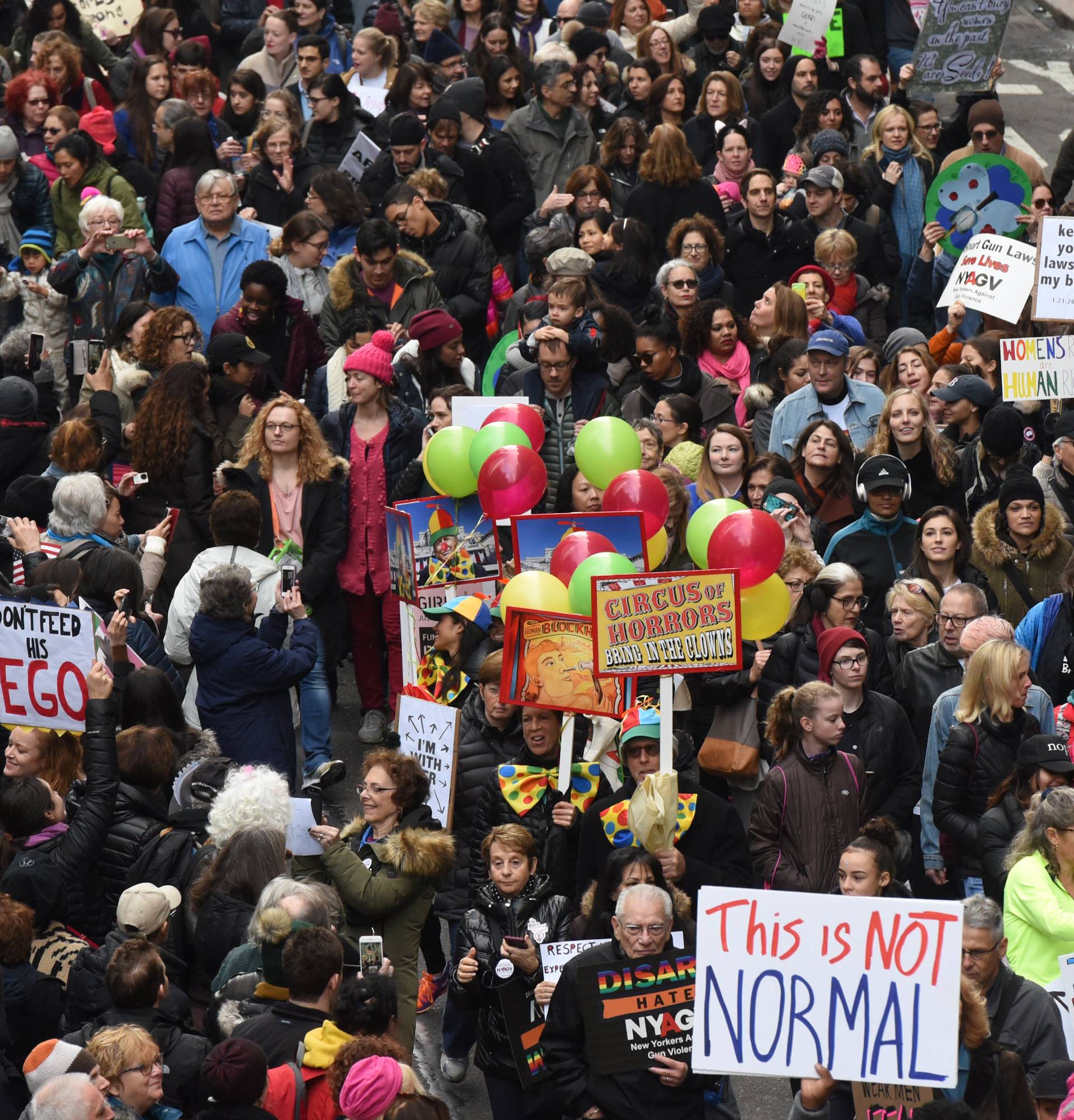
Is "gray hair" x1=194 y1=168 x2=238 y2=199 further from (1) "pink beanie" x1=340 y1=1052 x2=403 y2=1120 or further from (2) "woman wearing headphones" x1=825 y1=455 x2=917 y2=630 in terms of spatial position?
(1) "pink beanie" x1=340 y1=1052 x2=403 y2=1120

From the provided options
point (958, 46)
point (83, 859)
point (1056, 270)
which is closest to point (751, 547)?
point (83, 859)

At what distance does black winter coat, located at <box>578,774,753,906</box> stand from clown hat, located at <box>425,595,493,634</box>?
1.62 metres

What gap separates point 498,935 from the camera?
24.4ft

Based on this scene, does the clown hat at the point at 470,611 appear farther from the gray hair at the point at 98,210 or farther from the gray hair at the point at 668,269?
the gray hair at the point at 98,210

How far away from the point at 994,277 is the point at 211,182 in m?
4.90

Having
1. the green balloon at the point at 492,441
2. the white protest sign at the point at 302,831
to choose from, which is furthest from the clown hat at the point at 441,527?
the white protest sign at the point at 302,831

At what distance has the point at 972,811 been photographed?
8.42 meters

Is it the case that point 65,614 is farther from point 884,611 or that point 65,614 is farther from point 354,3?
point 354,3

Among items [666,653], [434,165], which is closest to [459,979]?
[666,653]

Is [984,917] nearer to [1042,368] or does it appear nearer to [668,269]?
[1042,368]

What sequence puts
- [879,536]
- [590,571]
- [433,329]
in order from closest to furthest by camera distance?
[590,571] < [879,536] < [433,329]

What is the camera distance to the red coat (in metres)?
11.8

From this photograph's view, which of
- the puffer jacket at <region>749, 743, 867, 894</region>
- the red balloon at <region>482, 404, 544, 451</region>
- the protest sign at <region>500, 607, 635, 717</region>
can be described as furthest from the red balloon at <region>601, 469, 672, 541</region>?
the puffer jacket at <region>749, 743, 867, 894</region>

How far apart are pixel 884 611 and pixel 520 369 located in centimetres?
292
